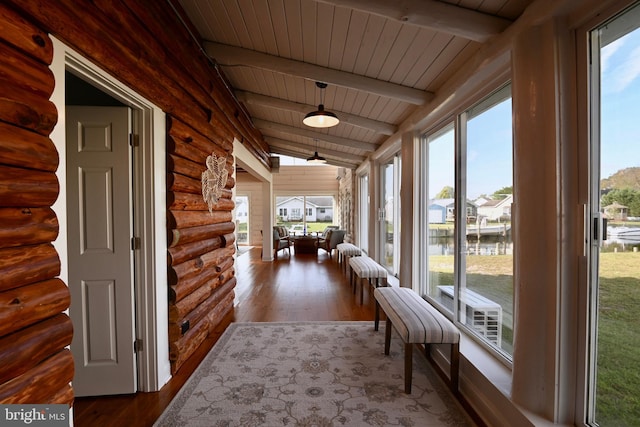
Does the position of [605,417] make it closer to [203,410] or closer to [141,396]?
[203,410]

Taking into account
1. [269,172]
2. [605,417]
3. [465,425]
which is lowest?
[465,425]

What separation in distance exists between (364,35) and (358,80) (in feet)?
1.97

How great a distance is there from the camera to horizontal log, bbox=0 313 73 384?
3.41 ft

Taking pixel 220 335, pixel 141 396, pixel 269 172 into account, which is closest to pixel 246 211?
pixel 269 172

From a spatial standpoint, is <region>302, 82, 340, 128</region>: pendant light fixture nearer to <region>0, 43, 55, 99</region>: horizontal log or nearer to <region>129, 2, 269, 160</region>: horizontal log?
<region>129, 2, 269, 160</region>: horizontal log

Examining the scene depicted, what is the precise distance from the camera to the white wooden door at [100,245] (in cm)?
206

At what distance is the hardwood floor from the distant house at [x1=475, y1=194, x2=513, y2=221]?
1976 millimetres

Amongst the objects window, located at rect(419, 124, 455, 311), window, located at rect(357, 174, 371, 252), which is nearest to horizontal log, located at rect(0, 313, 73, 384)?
window, located at rect(419, 124, 455, 311)

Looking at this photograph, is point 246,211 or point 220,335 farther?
point 246,211

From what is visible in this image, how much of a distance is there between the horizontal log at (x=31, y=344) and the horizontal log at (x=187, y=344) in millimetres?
1235

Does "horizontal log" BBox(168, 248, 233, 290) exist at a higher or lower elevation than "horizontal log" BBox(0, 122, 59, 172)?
lower

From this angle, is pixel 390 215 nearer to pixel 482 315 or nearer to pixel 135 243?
pixel 482 315

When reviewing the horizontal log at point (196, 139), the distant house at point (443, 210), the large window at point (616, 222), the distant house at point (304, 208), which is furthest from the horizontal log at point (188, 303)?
the distant house at point (304, 208)

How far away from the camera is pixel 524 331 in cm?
155
